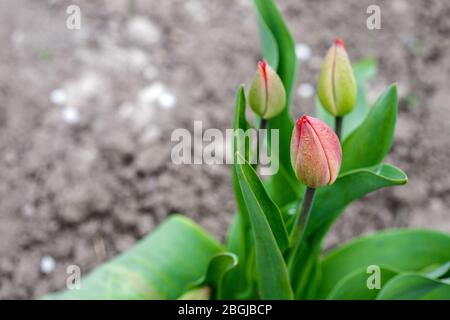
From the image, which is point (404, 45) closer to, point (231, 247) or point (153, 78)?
point (153, 78)

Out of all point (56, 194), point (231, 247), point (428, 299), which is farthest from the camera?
point (56, 194)

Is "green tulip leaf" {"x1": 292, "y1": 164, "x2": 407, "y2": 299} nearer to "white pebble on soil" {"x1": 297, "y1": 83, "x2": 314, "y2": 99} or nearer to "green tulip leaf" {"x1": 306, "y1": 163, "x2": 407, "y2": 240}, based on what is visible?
"green tulip leaf" {"x1": 306, "y1": 163, "x2": 407, "y2": 240}

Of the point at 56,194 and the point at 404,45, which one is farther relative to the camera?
the point at 404,45

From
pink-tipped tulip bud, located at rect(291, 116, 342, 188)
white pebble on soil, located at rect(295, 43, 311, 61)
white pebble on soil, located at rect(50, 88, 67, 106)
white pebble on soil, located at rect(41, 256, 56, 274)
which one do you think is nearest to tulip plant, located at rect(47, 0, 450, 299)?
pink-tipped tulip bud, located at rect(291, 116, 342, 188)

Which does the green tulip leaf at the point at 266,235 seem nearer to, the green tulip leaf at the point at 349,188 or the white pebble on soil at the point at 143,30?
the green tulip leaf at the point at 349,188

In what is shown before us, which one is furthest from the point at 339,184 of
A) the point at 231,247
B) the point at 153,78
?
the point at 153,78

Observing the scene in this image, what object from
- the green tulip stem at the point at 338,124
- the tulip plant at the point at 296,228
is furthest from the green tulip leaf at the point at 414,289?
the green tulip stem at the point at 338,124

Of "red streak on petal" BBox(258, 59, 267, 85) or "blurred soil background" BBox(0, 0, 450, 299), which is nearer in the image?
"red streak on petal" BBox(258, 59, 267, 85)

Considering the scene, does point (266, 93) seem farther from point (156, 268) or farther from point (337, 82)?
point (156, 268)
